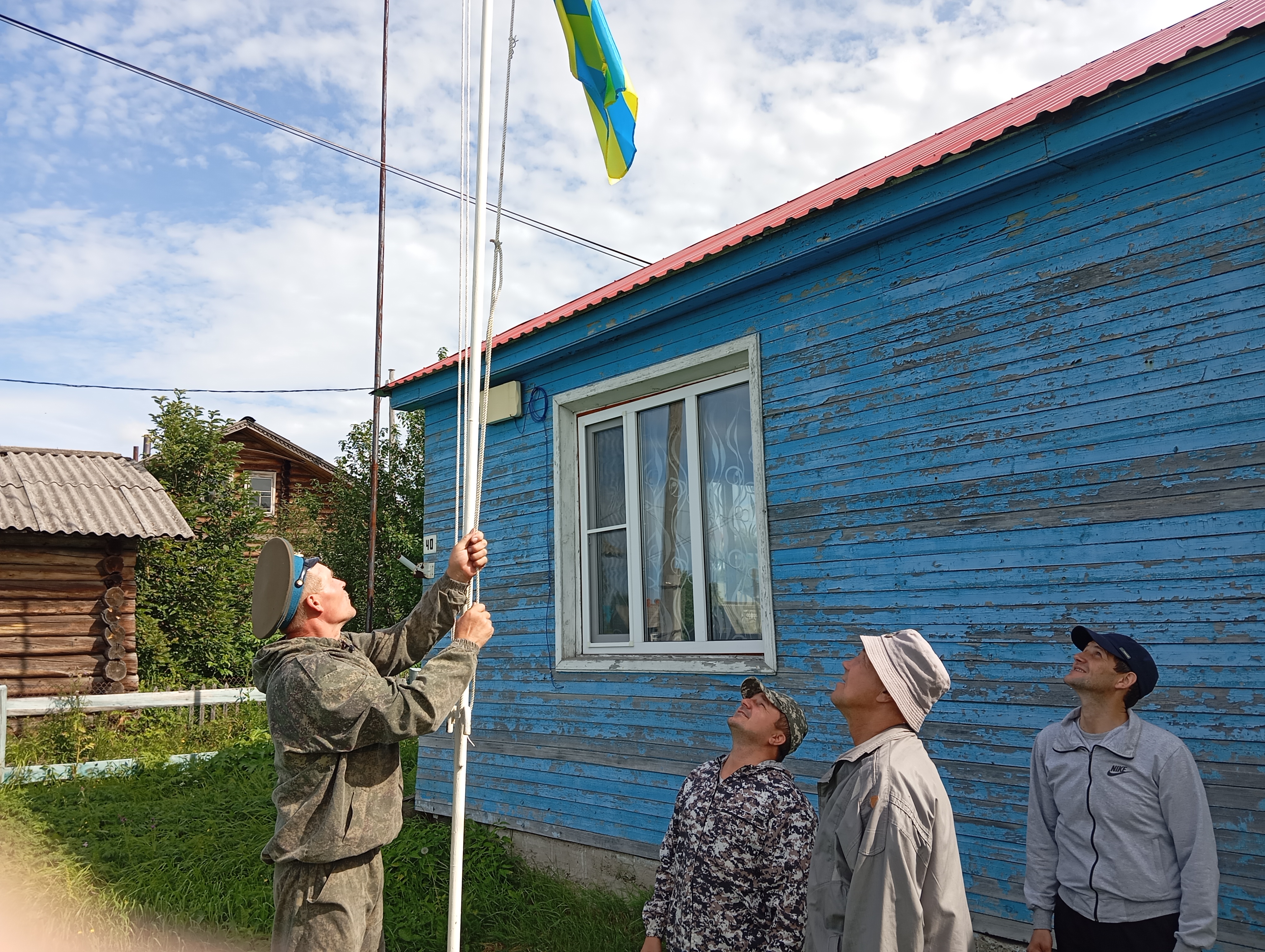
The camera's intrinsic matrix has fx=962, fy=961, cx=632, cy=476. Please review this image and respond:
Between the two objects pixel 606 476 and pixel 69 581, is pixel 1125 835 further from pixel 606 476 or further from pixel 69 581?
pixel 69 581

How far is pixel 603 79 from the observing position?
3.89 m

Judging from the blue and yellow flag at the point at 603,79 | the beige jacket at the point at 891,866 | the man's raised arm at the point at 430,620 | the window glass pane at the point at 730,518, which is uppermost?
the blue and yellow flag at the point at 603,79

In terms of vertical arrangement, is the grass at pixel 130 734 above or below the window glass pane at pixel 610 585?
below

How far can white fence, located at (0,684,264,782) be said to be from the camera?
9602 mm

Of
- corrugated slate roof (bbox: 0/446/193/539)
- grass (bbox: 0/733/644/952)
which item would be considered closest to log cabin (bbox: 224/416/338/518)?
corrugated slate roof (bbox: 0/446/193/539)

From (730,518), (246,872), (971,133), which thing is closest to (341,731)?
(730,518)

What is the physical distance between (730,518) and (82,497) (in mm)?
11171

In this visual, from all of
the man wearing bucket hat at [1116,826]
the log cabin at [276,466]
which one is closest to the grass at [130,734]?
the man wearing bucket hat at [1116,826]

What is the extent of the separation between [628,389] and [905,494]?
221 centimetres

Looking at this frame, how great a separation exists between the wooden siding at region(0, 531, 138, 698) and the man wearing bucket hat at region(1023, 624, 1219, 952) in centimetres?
1246

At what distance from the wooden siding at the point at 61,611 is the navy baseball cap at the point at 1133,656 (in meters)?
12.7

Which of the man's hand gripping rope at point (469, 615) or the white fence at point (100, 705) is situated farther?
the white fence at point (100, 705)

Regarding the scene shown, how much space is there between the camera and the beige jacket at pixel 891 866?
2213 mm

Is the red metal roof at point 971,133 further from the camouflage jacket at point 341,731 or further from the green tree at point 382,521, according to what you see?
the green tree at point 382,521
